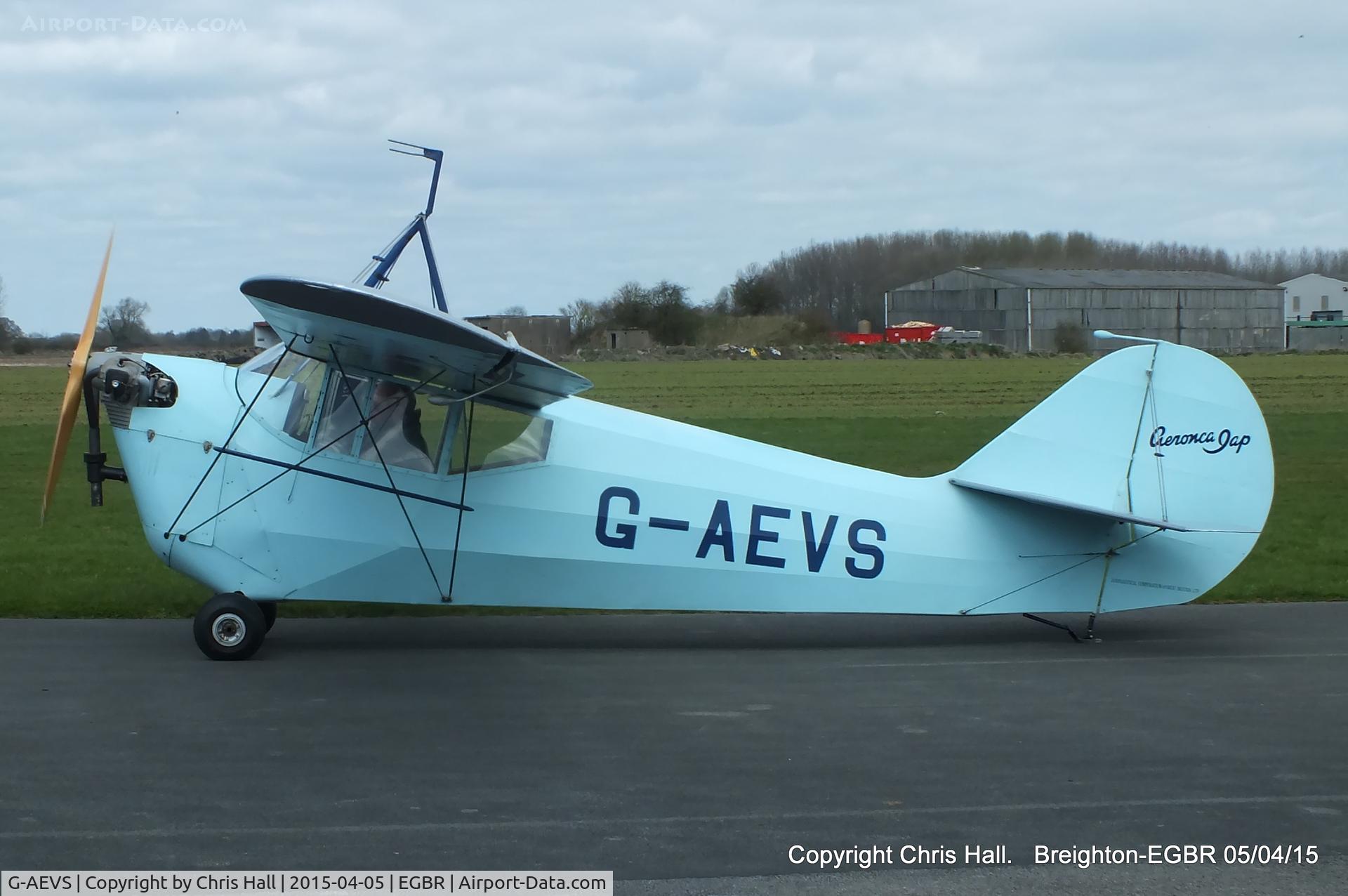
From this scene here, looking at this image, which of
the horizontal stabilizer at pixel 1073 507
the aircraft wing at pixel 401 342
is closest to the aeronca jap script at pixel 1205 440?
the horizontal stabilizer at pixel 1073 507

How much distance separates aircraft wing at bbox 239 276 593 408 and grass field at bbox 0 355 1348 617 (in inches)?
124

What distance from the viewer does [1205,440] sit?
8078 mm

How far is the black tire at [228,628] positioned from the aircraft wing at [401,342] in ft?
5.57

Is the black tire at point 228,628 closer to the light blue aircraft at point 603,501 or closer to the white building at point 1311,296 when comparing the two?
the light blue aircraft at point 603,501

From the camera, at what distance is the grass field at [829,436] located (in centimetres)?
1066

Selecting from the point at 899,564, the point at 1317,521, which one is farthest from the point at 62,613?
the point at 1317,521

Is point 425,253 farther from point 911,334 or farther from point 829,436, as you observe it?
point 911,334

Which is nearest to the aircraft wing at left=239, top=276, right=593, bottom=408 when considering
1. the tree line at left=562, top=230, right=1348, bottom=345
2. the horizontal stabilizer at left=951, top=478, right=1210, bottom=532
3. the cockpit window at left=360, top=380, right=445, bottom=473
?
the cockpit window at left=360, top=380, right=445, bottom=473

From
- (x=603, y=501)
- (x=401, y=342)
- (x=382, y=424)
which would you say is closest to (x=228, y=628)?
(x=382, y=424)

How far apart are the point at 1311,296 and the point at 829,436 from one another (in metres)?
34.6

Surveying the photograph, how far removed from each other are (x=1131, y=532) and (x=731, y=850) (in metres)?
4.57

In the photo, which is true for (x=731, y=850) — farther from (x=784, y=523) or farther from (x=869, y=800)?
(x=784, y=523)

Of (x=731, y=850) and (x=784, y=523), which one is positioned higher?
(x=784, y=523)

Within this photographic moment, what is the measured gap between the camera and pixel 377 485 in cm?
796
